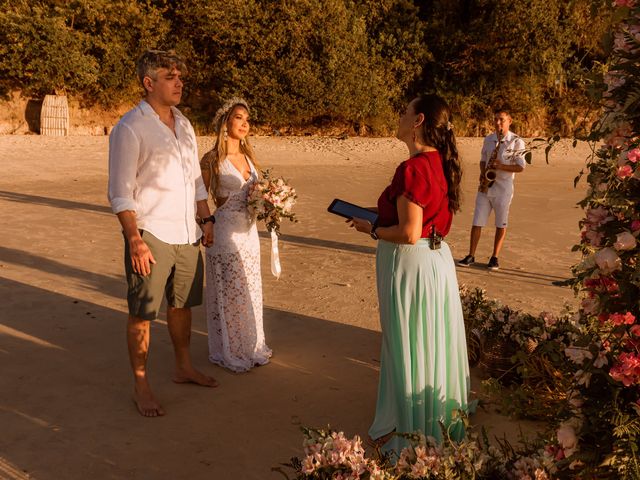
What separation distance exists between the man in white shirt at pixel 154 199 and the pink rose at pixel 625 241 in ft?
10.1

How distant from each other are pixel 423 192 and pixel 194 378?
262 cm

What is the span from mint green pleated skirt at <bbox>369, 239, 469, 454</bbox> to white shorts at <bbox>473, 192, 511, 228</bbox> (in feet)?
17.5

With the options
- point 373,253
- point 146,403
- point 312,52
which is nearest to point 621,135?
point 146,403

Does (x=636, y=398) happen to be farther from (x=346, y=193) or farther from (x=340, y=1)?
(x=340, y=1)

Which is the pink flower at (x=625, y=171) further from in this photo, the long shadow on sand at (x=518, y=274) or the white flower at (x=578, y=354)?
the long shadow on sand at (x=518, y=274)

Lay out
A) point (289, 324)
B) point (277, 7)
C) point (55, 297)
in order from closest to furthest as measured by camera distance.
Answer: point (289, 324) < point (55, 297) < point (277, 7)

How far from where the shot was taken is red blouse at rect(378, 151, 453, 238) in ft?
14.1

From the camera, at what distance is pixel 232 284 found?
626 cm

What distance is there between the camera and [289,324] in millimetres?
7445

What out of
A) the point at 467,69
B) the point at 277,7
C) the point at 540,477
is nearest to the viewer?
the point at 540,477

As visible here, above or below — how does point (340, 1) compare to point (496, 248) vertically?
above

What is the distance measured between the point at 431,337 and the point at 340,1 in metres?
26.2

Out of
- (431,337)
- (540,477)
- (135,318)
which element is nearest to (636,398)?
(540,477)

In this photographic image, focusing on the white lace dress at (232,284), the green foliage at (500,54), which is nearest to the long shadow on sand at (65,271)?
the white lace dress at (232,284)
